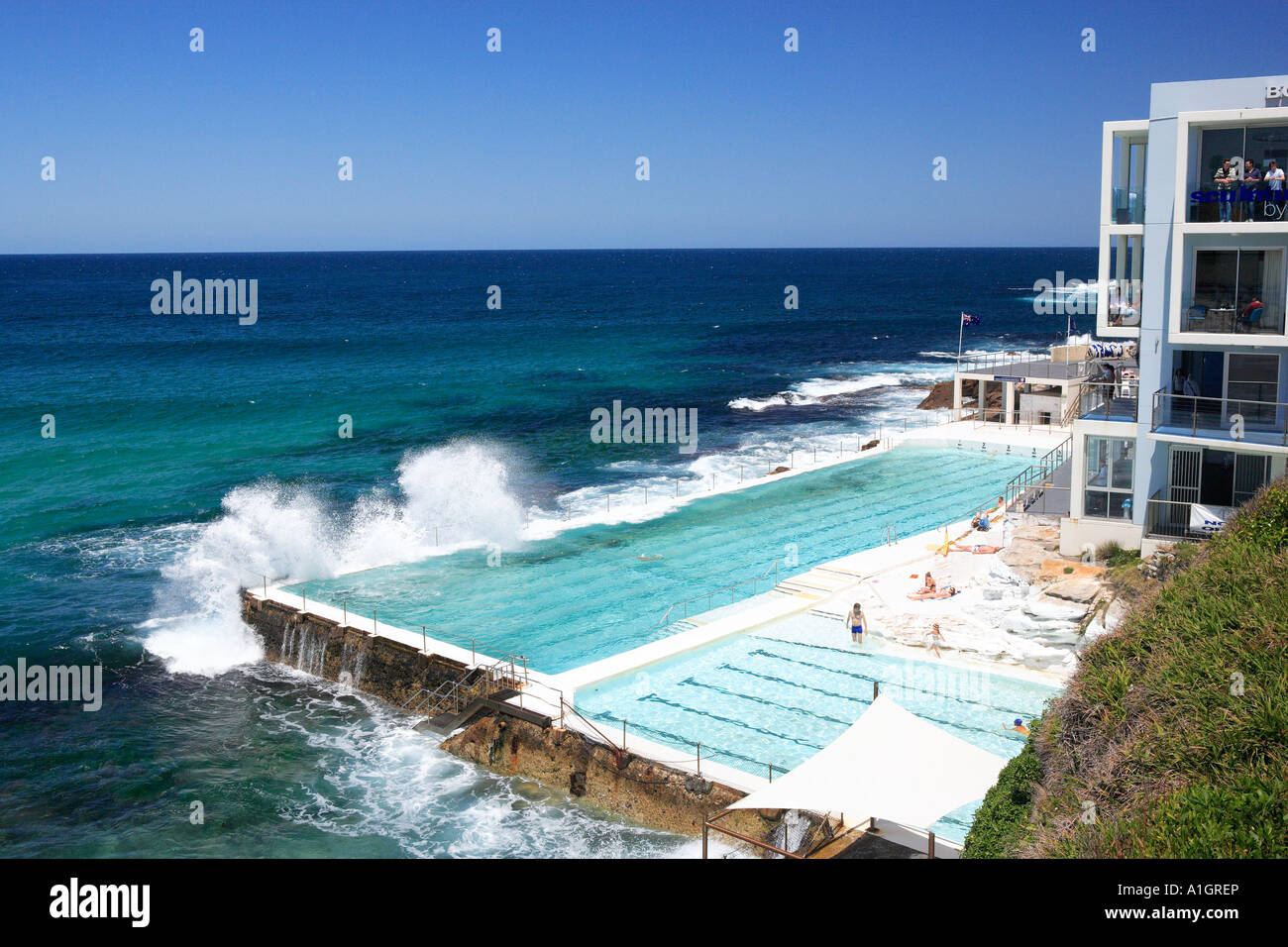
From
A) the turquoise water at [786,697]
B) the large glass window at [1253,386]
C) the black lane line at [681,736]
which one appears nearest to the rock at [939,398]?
the large glass window at [1253,386]

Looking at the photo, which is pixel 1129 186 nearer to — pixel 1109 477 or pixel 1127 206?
pixel 1127 206

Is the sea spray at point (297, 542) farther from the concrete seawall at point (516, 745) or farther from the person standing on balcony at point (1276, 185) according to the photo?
the person standing on balcony at point (1276, 185)

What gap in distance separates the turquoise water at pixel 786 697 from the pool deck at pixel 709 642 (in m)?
0.32

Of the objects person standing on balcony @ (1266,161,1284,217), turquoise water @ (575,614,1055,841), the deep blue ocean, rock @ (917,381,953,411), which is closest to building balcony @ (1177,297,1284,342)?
person standing on balcony @ (1266,161,1284,217)

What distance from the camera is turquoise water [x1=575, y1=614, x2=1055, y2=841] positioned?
1984 cm

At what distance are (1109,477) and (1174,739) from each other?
613 inches

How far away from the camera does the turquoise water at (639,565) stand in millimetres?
27359

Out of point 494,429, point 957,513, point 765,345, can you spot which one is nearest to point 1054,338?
point 765,345

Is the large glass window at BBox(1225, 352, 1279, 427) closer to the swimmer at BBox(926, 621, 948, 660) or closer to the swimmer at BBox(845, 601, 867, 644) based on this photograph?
the swimmer at BBox(926, 621, 948, 660)

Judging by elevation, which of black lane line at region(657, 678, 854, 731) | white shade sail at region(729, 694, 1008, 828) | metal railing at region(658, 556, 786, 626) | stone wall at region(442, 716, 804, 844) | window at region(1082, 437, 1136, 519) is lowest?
stone wall at region(442, 716, 804, 844)

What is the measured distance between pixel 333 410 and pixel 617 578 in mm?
42632

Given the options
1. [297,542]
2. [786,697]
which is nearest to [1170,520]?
[786,697]

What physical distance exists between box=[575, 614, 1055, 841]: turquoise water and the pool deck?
1.04ft

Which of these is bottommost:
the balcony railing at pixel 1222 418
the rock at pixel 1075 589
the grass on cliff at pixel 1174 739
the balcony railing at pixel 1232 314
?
the rock at pixel 1075 589
